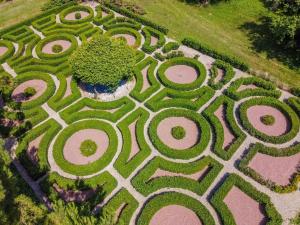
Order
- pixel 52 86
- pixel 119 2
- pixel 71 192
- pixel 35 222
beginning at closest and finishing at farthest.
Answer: pixel 35 222
pixel 71 192
pixel 52 86
pixel 119 2

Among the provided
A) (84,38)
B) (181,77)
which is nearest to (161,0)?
(84,38)

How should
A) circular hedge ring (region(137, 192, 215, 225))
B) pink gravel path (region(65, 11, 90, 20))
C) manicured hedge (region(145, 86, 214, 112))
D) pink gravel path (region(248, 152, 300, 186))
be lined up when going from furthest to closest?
pink gravel path (region(65, 11, 90, 20)), manicured hedge (region(145, 86, 214, 112)), pink gravel path (region(248, 152, 300, 186)), circular hedge ring (region(137, 192, 215, 225))

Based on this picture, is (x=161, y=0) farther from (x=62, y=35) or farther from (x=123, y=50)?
(x=123, y=50)

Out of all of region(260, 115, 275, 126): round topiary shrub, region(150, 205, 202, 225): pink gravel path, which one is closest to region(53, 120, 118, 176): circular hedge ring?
region(150, 205, 202, 225): pink gravel path

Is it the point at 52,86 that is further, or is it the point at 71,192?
the point at 52,86

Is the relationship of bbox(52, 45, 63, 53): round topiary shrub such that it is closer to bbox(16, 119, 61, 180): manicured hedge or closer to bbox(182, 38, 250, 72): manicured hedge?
bbox(16, 119, 61, 180): manicured hedge

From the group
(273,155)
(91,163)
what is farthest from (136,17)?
(273,155)
